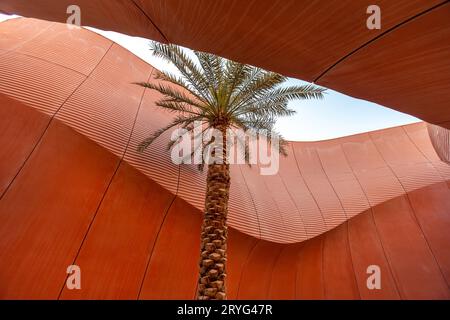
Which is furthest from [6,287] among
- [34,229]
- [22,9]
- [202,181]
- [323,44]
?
[323,44]

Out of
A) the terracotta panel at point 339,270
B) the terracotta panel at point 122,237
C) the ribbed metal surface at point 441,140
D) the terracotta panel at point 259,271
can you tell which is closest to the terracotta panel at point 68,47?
the terracotta panel at point 122,237

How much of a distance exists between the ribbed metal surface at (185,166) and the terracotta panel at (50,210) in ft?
1.84

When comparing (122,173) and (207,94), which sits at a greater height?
(207,94)

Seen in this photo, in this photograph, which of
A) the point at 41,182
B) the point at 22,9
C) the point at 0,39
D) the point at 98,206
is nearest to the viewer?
the point at 22,9

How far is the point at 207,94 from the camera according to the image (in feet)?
28.9

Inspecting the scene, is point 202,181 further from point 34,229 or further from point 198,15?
point 198,15

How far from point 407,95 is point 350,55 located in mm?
733

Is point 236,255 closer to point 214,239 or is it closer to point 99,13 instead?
point 214,239

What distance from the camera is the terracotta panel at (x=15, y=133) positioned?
8.45m

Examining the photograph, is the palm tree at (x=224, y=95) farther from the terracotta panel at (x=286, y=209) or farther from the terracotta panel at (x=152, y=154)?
the terracotta panel at (x=286, y=209)

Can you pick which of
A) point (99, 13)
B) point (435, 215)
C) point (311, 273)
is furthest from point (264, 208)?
point (99, 13)

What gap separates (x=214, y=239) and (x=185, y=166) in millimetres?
4067

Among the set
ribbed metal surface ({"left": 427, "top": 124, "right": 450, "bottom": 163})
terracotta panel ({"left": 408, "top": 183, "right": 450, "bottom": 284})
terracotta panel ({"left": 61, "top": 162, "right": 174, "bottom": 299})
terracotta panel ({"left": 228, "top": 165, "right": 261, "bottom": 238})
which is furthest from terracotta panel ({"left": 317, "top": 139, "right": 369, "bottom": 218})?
terracotta panel ({"left": 61, "top": 162, "right": 174, "bottom": 299})

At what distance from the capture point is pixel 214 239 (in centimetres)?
714
